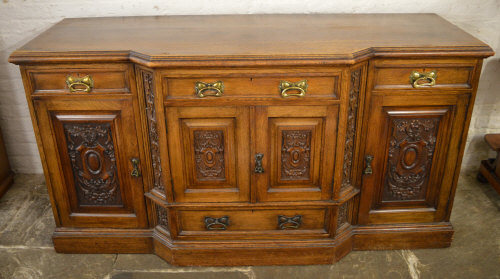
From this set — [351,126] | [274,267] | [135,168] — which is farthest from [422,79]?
[135,168]

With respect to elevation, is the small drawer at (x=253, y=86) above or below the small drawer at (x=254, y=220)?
above

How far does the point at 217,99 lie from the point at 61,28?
989 mm

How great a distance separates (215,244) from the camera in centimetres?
241


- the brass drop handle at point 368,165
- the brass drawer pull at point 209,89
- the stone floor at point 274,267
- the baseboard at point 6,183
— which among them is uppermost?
the brass drawer pull at point 209,89

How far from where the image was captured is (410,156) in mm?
2307

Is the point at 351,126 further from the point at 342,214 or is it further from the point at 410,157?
the point at 342,214

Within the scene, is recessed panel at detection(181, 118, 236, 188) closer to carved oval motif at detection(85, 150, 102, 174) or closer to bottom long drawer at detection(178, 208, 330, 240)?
bottom long drawer at detection(178, 208, 330, 240)

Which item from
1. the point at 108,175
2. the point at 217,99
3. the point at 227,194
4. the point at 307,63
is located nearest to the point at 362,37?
the point at 307,63

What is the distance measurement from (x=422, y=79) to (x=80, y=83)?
149 centimetres

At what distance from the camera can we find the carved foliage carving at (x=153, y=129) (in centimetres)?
204

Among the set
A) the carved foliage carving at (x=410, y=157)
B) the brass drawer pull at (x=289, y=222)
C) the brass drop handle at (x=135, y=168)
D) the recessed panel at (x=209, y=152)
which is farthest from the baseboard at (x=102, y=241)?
the carved foliage carving at (x=410, y=157)

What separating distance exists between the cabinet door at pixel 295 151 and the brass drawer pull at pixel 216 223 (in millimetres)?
222

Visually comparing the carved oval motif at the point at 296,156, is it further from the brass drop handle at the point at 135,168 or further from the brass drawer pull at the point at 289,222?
the brass drop handle at the point at 135,168

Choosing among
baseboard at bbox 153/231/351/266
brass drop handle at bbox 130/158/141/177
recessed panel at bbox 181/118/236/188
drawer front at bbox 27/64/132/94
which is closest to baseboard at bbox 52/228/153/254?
baseboard at bbox 153/231/351/266
